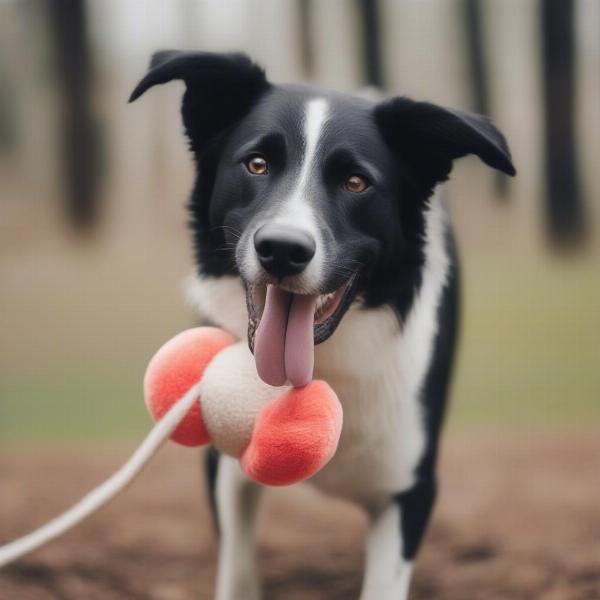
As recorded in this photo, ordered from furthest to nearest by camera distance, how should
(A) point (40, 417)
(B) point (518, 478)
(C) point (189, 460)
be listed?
(A) point (40, 417), (C) point (189, 460), (B) point (518, 478)

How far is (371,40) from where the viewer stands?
764 cm

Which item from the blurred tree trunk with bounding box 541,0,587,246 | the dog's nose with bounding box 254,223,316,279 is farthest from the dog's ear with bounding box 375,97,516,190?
the blurred tree trunk with bounding box 541,0,587,246

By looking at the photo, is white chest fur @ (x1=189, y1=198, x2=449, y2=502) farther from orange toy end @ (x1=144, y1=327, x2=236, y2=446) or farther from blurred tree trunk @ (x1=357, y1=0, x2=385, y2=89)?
blurred tree trunk @ (x1=357, y1=0, x2=385, y2=89)

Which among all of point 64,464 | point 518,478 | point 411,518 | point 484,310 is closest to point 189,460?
point 64,464

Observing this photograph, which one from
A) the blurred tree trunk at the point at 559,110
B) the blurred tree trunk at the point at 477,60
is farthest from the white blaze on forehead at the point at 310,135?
the blurred tree trunk at the point at 559,110

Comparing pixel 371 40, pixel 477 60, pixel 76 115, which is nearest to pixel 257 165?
pixel 371 40

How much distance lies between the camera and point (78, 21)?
753cm

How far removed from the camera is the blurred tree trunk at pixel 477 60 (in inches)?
304

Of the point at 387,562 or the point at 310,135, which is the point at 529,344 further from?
the point at 310,135

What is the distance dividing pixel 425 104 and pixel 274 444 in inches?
38.6

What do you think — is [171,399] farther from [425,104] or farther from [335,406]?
[425,104]

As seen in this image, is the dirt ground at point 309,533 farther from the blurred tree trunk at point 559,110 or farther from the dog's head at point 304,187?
the blurred tree trunk at point 559,110

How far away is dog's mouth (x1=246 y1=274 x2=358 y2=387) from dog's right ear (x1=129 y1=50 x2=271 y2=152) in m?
0.54

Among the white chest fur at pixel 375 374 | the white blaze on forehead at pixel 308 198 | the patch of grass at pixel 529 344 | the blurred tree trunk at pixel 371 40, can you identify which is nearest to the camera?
the white blaze on forehead at pixel 308 198
